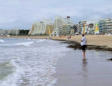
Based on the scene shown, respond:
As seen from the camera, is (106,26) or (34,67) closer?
A: (34,67)

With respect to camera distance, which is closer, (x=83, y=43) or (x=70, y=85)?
(x=70, y=85)

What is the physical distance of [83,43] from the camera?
13.6 m

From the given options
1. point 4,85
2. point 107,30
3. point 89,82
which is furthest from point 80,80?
point 107,30

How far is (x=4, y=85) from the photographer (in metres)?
→ 6.84

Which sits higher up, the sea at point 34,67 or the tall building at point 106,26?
the tall building at point 106,26

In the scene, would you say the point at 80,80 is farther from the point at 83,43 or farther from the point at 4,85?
the point at 83,43

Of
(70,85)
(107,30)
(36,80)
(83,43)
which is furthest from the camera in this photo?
(107,30)

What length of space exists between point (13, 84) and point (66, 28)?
558ft

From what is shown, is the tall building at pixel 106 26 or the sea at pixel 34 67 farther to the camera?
the tall building at pixel 106 26

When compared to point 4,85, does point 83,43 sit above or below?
above

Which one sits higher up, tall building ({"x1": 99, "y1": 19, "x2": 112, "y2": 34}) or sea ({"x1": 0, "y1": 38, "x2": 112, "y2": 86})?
tall building ({"x1": 99, "y1": 19, "x2": 112, "y2": 34})

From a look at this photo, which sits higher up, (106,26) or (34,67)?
(106,26)

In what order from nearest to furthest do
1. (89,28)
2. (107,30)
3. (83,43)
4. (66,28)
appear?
(83,43)
(107,30)
(89,28)
(66,28)

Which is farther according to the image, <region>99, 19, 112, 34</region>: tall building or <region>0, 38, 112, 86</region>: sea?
<region>99, 19, 112, 34</region>: tall building
